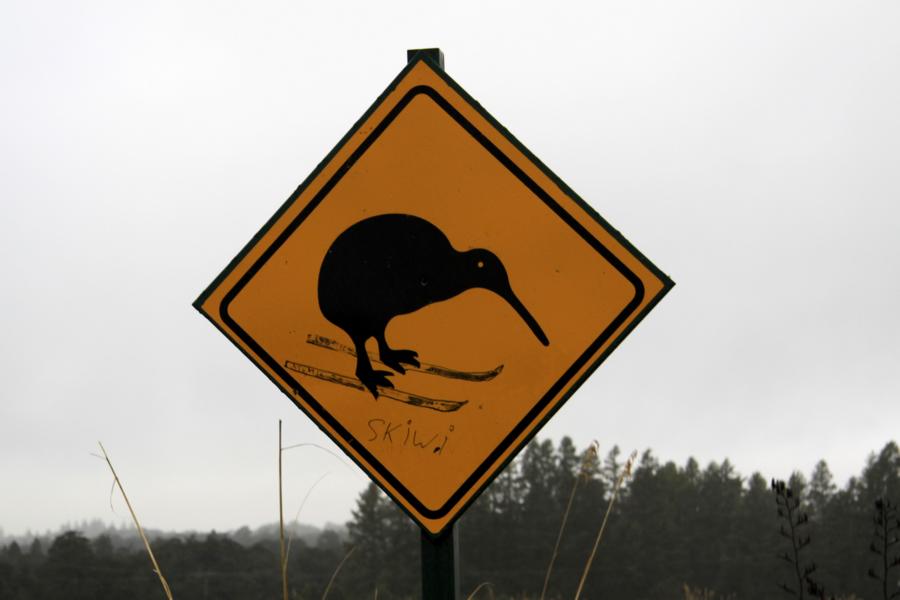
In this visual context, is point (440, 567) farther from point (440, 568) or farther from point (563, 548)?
point (563, 548)

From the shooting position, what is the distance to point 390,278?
247cm

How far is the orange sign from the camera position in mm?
2361

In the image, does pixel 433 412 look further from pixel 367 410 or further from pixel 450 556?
pixel 450 556

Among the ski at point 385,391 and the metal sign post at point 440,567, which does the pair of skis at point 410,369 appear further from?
the metal sign post at point 440,567

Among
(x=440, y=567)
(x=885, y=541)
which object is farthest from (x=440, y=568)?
(x=885, y=541)

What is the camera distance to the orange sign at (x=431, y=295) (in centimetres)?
236

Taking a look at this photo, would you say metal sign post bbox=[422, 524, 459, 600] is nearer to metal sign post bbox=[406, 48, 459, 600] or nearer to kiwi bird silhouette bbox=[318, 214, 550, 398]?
metal sign post bbox=[406, 48, 459, 600]

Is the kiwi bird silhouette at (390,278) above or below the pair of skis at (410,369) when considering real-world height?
above

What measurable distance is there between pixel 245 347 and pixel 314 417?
0.27 metres

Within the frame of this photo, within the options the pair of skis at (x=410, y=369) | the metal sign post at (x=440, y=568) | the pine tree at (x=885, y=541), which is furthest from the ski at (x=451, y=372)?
the pine tree at (x=885, y=541)

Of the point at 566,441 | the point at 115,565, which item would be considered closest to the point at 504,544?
the point at 566,441

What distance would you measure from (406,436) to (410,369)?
0.52ft

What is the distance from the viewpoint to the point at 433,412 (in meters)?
2.37

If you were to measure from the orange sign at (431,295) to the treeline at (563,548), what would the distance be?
156ft
